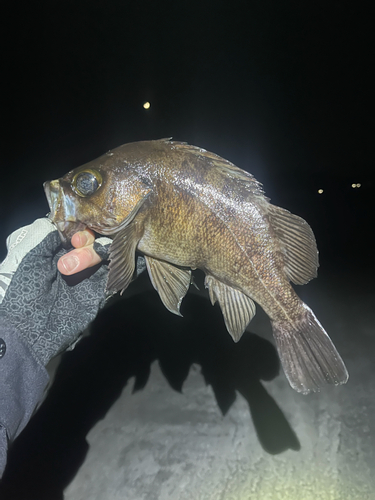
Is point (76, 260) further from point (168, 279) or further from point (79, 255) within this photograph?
point (168, 279)

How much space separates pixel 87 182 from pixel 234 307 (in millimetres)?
811

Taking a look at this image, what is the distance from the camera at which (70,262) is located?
1.16 metres

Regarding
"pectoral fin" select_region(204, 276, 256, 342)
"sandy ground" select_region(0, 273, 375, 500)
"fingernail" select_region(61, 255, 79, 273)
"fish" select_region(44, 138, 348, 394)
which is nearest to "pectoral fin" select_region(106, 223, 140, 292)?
"fish" select_region(44, 138, 348, 394)

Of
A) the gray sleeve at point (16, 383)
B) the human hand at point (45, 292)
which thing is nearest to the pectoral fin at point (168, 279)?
the human hand at point (45, 292)

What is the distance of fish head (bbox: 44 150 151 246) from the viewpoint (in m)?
1.08

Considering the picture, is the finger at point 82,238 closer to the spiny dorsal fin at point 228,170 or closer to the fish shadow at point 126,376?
the spiny dorsal fin at point 228,170

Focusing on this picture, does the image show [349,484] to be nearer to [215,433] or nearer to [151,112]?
[215,433]

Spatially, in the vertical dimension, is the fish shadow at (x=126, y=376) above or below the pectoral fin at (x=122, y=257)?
below

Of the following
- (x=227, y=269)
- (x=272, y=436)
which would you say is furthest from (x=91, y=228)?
(x=272, y=436)

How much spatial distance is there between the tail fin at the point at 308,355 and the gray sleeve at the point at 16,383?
1.01m

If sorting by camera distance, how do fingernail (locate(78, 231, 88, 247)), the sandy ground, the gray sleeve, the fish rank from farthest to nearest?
the sandy ground < fingernail (locate(78, 231, 88, 247)) < the fish < the gray sleeve

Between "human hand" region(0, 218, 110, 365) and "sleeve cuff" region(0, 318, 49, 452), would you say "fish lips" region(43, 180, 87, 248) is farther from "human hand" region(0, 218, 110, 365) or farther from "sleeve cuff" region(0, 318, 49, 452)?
"sleeve cuff" region(0, 318, 49, 452)

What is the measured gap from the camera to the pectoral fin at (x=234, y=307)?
1157mm

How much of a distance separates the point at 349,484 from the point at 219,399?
94 centimetres
